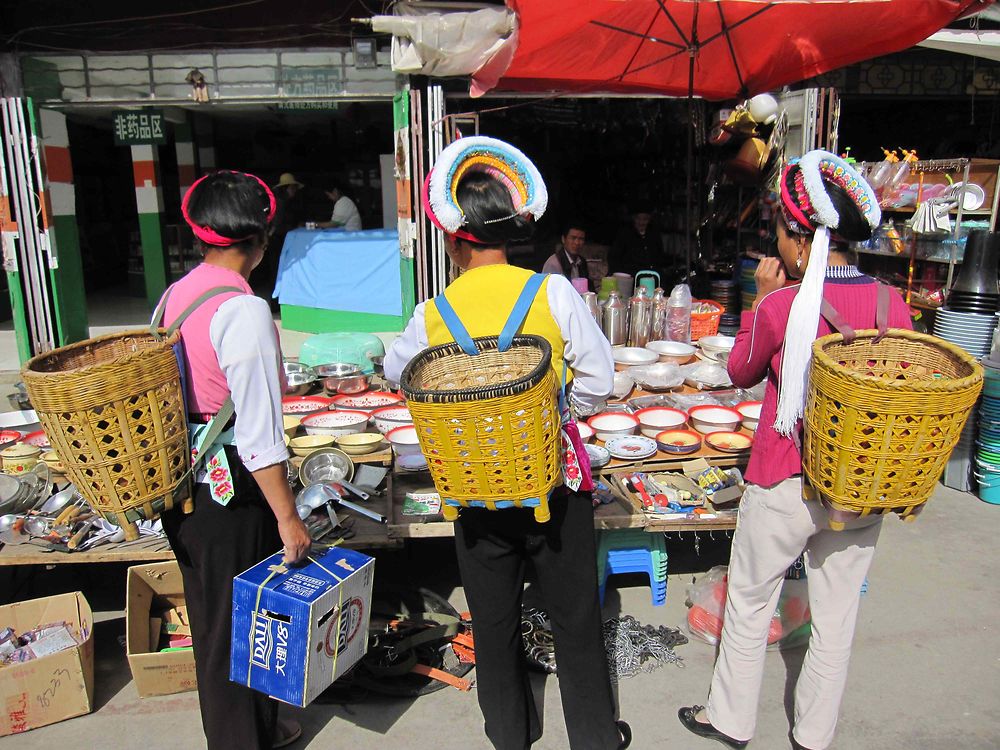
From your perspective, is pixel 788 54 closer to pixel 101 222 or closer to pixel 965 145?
pixel 965 145

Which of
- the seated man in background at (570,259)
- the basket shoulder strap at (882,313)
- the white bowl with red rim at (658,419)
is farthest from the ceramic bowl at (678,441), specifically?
the seated man in background at (570,259)

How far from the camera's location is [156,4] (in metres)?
7.16

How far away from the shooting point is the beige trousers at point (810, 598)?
7.24 ft

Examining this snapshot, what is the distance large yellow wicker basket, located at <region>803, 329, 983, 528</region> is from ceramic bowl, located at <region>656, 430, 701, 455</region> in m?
1.64

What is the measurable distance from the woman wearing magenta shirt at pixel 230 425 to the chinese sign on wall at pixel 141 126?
22.6ft

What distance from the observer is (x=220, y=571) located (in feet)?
7.03

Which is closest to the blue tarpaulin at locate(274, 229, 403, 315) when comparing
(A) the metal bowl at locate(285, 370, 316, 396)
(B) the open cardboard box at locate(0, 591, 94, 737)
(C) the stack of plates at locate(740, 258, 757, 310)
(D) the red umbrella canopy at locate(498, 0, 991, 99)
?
(D) the red umbrella canopy at locate(498, 0, 991, 99)

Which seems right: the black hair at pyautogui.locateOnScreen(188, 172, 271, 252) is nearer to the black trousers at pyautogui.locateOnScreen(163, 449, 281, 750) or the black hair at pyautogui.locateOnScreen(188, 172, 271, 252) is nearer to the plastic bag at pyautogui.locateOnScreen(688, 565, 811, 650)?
the black trousers at pyautogui.locateOnScreen(163, 449, 281, 750)

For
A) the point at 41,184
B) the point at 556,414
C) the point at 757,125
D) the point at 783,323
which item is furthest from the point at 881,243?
the point at 41,184

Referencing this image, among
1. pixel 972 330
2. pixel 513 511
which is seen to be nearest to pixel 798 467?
pixel 513 511

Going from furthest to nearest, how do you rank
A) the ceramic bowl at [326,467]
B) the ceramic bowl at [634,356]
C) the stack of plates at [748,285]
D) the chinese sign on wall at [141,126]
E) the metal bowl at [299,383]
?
the chinese sign on wall at [141,126] < the stack of plates at [748,285] < the ceramic bowl at [634,356] < the metal bowl at [299,383] < the ceramic bowl at [326,467]

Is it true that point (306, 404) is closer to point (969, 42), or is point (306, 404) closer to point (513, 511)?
point (513, 511)

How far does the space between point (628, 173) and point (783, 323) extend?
9.08m

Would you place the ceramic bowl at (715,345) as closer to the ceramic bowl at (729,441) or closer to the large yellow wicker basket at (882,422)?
the ceramic bowl at (729,441)
